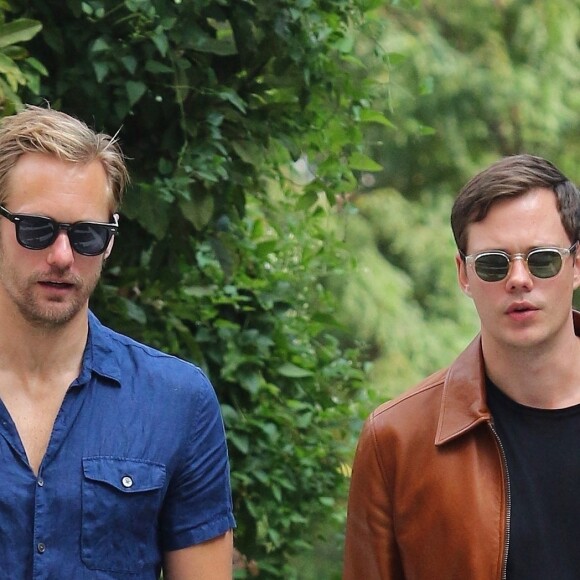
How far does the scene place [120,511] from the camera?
276 centimetres

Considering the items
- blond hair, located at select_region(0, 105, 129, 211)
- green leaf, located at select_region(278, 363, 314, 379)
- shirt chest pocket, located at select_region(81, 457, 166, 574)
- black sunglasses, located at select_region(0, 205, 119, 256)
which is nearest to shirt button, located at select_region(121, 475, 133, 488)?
shirt chest pocket, located at select_region(81, 457, 166, 574)

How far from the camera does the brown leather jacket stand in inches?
113

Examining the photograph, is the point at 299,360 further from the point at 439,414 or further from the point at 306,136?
the point at 439,414

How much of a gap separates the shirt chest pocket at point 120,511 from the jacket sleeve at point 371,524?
0.49 meters

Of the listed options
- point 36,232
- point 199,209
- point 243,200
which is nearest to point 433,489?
point 36,232

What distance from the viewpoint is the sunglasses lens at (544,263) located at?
2879 millimetres

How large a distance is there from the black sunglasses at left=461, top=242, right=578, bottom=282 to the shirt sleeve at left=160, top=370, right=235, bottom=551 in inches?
26.9

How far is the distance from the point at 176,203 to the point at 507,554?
1525mm

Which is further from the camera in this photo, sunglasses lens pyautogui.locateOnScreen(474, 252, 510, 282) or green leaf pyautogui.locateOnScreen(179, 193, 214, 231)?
green leaf pyautogui.locateOnScreen(179, 193, 214, 231)

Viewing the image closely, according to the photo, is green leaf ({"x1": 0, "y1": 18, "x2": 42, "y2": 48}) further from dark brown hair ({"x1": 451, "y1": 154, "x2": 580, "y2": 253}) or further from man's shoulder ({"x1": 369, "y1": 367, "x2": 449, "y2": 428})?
man's shoulder ({"x1": 369, "y1": 367, "x2": 449, "y2": 428})

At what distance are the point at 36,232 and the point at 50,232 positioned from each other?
0.10 ft

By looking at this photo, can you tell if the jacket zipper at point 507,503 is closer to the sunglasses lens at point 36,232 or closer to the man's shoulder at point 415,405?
the man's shoulder at point 415,405

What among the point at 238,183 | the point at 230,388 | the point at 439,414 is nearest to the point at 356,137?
the point at 238,183

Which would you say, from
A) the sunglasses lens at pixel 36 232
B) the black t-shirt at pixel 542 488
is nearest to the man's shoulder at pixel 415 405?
the black t-shirt at pixel 542 488
